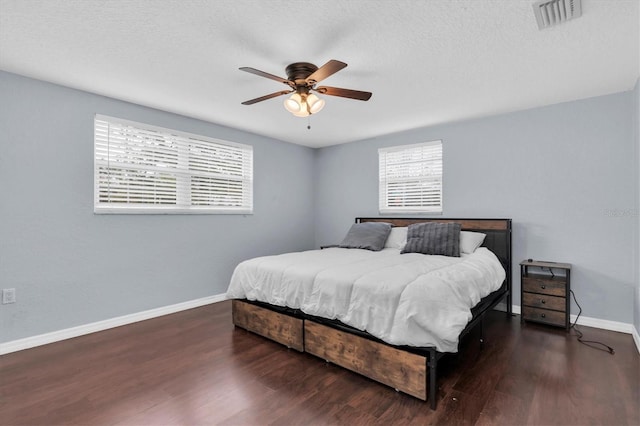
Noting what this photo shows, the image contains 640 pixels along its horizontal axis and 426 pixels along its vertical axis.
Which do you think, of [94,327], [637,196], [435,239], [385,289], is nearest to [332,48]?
[385,289]

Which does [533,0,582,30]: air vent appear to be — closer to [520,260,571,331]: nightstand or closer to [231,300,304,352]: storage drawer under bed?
[520,260,571,331]: nightstand

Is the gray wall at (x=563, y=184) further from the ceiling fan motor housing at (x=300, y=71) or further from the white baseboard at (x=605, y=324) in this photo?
the ceiling fan motor housing at (x=300, y=71)

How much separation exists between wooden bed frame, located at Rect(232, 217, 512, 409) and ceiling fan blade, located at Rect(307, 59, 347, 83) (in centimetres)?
176

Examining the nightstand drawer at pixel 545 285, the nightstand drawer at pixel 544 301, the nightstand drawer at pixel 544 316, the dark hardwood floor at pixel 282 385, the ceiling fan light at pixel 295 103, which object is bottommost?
the dark hardwood floor at pixel 282 385

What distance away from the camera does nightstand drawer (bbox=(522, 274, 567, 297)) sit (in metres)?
3.12

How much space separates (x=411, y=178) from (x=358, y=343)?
9.52 ft

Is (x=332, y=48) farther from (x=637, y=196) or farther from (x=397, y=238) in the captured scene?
(x=637, y=196)

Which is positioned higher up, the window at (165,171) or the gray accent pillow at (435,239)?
the window at (165,171)

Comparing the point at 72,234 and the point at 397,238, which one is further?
the point at 397,238

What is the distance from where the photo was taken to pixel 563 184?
3359 millimetres

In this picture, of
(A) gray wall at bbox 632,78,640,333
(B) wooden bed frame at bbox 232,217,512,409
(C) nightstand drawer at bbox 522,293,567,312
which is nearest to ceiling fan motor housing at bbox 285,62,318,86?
(B) wooden bed frame at bbox 232,217,512,409

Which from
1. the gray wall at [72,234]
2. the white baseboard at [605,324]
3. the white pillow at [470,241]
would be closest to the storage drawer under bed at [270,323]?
the gray wall at [72,234]

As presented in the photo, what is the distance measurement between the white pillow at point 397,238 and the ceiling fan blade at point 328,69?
2385mm

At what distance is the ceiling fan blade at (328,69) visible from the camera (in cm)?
196
